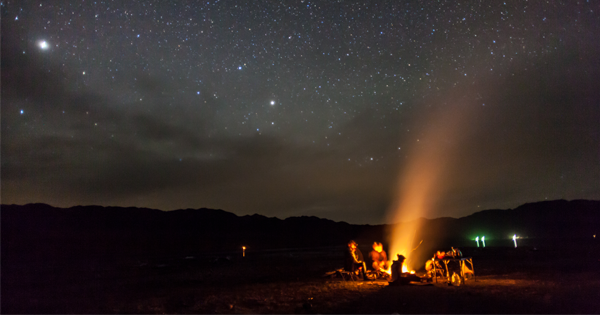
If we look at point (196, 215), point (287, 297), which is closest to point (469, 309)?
point (287, 297)

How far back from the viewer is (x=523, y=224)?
144 m

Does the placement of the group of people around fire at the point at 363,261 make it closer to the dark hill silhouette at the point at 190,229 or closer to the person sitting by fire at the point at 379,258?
the person sitting by fire at the point at 379,258

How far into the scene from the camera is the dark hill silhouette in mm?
64375

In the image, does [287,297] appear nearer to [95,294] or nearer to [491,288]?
[491,288]

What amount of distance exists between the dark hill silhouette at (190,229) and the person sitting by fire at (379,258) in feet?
94.7

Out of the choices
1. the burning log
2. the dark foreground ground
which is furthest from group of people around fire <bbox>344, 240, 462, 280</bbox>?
the burning log

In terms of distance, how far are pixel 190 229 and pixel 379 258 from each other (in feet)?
314

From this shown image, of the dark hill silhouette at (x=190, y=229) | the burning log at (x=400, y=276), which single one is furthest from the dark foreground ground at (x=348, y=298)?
the dark hill silhouette at (x=190, y=229)

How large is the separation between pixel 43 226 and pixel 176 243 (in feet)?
107

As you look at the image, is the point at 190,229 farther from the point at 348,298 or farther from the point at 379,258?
the point at 348,298

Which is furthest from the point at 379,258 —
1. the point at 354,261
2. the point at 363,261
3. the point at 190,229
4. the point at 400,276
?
the point at 190,229

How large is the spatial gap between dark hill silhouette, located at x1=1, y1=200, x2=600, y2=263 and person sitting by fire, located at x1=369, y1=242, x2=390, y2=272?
28.9 m

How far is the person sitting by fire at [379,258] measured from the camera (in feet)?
48.1

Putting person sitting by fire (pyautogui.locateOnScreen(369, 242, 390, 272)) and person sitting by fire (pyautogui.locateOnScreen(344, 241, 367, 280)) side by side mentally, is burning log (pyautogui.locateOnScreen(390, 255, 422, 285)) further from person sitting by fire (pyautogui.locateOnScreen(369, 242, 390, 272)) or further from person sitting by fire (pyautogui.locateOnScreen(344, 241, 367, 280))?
person sitting by fire (pyautogui.locateOnScreen(344, 241, 367, 280))
